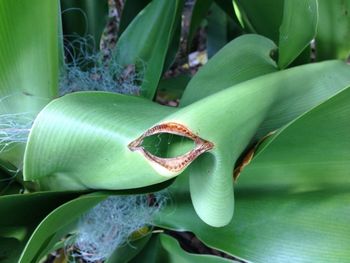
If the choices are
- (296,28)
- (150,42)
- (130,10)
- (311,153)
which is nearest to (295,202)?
(311,153)

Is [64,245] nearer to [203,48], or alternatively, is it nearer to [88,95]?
[88,95]

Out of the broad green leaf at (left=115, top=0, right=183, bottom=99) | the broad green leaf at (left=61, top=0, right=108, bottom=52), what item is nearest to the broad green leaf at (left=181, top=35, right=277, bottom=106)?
the broad green leaf at (left=115, top=0, right=183, bottom=99)

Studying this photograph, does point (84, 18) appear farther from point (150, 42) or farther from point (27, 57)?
point (27, 57)

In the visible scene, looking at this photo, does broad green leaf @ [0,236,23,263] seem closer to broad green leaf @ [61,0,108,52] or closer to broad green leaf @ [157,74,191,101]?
broad green leaf @ [61,0,108,52]

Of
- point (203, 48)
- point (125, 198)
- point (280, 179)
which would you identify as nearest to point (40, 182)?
point (125, 198)

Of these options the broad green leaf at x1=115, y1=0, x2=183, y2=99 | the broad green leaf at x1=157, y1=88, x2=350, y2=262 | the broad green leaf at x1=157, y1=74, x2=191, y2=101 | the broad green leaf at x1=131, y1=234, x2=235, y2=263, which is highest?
the broad green leaf at x1=115, y1=0, x2=183, y2=99
